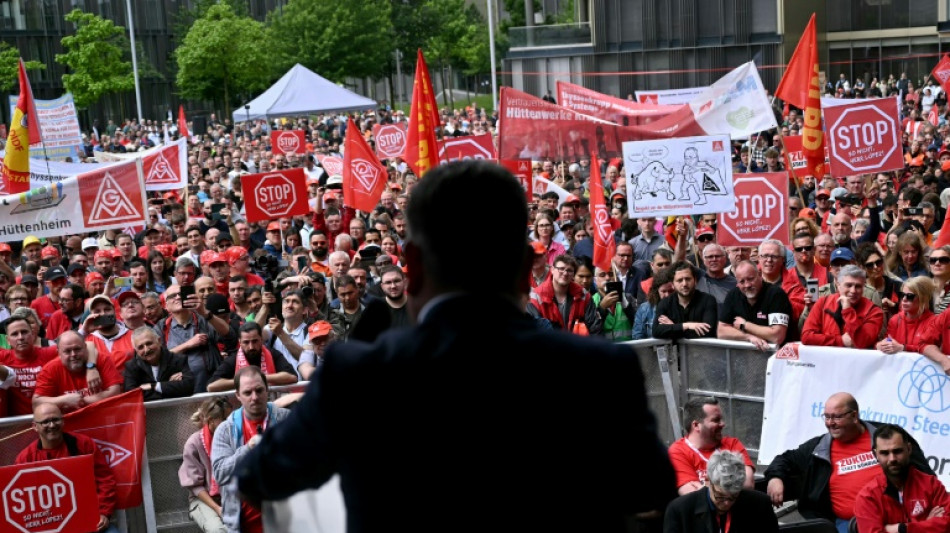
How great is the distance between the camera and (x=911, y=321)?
9.12 metres

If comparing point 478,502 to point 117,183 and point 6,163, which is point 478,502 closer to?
point 117,183

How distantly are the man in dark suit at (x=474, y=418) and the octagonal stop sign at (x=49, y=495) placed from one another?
22.8 ft

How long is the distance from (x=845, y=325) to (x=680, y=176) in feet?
12.8

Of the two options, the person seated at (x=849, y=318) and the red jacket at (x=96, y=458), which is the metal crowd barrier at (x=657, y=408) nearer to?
the red jacket at (x=96, y=458)

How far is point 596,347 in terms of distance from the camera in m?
2.08

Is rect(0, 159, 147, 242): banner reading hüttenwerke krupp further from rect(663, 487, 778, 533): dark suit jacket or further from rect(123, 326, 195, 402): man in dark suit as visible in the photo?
rect(663, 487, 778, 533): dark suit jacket

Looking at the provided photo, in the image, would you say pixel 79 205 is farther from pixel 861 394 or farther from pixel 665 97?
pixel 665 97

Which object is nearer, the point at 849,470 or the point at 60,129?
the point at 849,470

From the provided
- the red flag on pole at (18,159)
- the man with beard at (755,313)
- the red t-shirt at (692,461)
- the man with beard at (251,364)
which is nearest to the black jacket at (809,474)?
the red t-shirt at (692,461)

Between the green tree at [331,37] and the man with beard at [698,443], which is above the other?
the green tree at [331,37]

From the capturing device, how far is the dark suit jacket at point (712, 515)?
753cm

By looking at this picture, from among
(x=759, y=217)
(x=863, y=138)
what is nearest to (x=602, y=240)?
(x=759, y=217)

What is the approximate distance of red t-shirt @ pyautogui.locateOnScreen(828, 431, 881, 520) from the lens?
8094 mm

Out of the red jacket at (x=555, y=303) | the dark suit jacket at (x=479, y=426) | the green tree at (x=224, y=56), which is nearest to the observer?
the dark suit jacket at (x=479, y=426)
